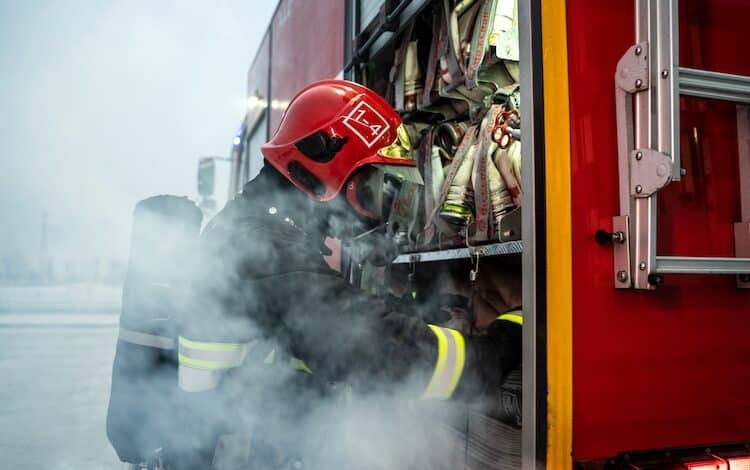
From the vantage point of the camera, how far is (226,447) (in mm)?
1838

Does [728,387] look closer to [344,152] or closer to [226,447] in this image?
[344,152]

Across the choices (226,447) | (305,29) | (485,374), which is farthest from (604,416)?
(305,29)

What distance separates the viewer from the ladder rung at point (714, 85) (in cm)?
117

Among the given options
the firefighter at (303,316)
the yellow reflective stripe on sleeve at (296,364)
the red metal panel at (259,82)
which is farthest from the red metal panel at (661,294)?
the red metal panel at (259,82)

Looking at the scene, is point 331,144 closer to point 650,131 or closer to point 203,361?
point 203,361

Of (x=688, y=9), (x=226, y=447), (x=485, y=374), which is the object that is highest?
(x=688, y=9)

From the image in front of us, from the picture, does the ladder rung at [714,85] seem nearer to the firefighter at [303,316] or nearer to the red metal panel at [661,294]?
the red metal panel at [661,294]

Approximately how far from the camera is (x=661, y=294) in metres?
1.24

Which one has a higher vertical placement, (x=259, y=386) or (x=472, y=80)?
(x=472, y=80)

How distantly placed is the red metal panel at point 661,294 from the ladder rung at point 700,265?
8 cm

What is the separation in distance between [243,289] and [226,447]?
0.68 metres

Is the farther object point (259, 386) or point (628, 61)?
point (259, 386)

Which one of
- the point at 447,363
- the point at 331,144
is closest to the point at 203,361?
the point at 447,363

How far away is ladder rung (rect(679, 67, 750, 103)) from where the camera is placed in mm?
1172
